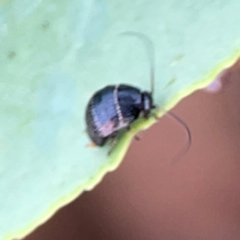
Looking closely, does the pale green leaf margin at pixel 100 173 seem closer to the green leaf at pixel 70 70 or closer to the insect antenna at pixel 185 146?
the green leaf at pixel 70 70

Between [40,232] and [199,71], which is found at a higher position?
[199,71]


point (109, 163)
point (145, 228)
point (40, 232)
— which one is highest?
point (109, 163)

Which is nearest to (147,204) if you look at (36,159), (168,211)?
(168,211)

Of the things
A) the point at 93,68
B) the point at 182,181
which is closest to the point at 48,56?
the point at 93,68

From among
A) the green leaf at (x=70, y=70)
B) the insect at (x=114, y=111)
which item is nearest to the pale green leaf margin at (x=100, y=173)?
the green leaf at (x=70, y=70)

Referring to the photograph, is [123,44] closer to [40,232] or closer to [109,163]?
[109,163]

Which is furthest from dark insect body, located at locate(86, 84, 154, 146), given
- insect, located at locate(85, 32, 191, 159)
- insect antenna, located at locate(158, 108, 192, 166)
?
insect antenna, located at locate(158, 108, 192, 166)

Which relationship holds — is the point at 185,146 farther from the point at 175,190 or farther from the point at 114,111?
the point at 114,111

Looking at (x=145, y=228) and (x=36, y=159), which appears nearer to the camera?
(x=36, y=159)
